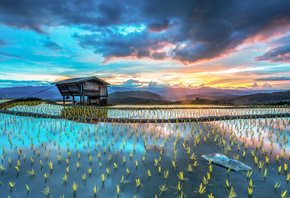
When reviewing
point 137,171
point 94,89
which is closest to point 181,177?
point 137,171

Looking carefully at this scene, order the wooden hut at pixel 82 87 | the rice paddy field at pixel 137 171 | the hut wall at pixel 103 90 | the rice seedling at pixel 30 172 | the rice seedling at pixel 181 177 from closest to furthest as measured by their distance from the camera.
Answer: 1. the rice paddy field at pixel 137 171
2. the rice seedling at pixel 181 177
3. the rice seedling at pixel 30 172
4. the wooden hut at pixel 82 87
5. the hut wall at pixel 103 90

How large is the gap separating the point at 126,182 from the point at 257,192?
102 inches

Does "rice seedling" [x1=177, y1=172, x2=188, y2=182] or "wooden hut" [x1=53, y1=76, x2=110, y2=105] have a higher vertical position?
"wooden hut" [x1=53, y1=76, x2=110, y2=105]

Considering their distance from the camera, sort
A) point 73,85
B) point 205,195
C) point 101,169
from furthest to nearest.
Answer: point 73,85, point 101,169, point 205,195

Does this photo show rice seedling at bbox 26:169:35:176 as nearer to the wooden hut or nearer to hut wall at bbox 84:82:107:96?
the wooden hut

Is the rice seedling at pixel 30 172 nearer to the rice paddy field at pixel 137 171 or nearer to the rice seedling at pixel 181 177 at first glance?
the rice paddy field at pixel 137 171

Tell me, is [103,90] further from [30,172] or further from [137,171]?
[137,171]

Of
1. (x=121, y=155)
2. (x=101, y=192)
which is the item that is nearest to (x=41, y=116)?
(x=121, y=155)

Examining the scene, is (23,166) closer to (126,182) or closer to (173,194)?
(126,182)

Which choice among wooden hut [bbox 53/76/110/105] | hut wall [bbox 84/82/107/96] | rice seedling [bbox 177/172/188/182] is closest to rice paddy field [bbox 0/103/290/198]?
rice seedling [bbox 177/172/188/182]

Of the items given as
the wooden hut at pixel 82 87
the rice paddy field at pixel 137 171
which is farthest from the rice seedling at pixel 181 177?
the wooden hut at pixel 82 87

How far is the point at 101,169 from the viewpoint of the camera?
359 cm

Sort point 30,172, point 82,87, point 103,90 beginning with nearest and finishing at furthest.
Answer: point 30,172
point 82,87
point 103,90

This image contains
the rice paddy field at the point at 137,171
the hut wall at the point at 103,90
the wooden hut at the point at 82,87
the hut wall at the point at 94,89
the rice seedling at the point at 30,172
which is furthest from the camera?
the hut wall at the point at 103,90
